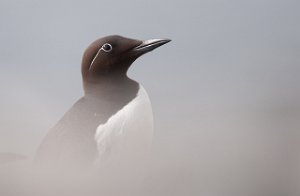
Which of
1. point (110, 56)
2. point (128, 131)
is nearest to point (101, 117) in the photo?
point (128, 131)

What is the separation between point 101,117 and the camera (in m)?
1.86

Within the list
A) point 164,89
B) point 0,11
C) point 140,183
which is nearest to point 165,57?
point 164,89

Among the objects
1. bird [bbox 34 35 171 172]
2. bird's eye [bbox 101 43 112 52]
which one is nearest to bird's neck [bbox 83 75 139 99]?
bird [bbox 34 35 171 172]

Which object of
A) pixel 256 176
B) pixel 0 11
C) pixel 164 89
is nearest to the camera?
pixel 0 11

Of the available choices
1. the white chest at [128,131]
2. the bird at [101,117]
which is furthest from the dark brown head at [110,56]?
the white chest at [128,131]

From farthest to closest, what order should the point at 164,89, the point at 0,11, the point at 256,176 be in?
the point at 256,176, the point at 164,89, the point at 0,11

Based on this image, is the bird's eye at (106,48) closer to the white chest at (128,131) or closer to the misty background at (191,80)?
the misty background at (191,80)

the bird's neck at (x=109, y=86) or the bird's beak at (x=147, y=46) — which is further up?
the bird's beak at (x=147, y=46)

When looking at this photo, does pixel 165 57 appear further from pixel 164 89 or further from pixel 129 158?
pixel 129 158

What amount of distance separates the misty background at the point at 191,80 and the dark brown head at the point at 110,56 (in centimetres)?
3

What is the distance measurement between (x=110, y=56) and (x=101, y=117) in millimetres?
231

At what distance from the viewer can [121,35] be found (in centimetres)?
186

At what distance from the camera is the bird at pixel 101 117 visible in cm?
184

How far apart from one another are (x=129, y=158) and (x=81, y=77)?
354 mm
